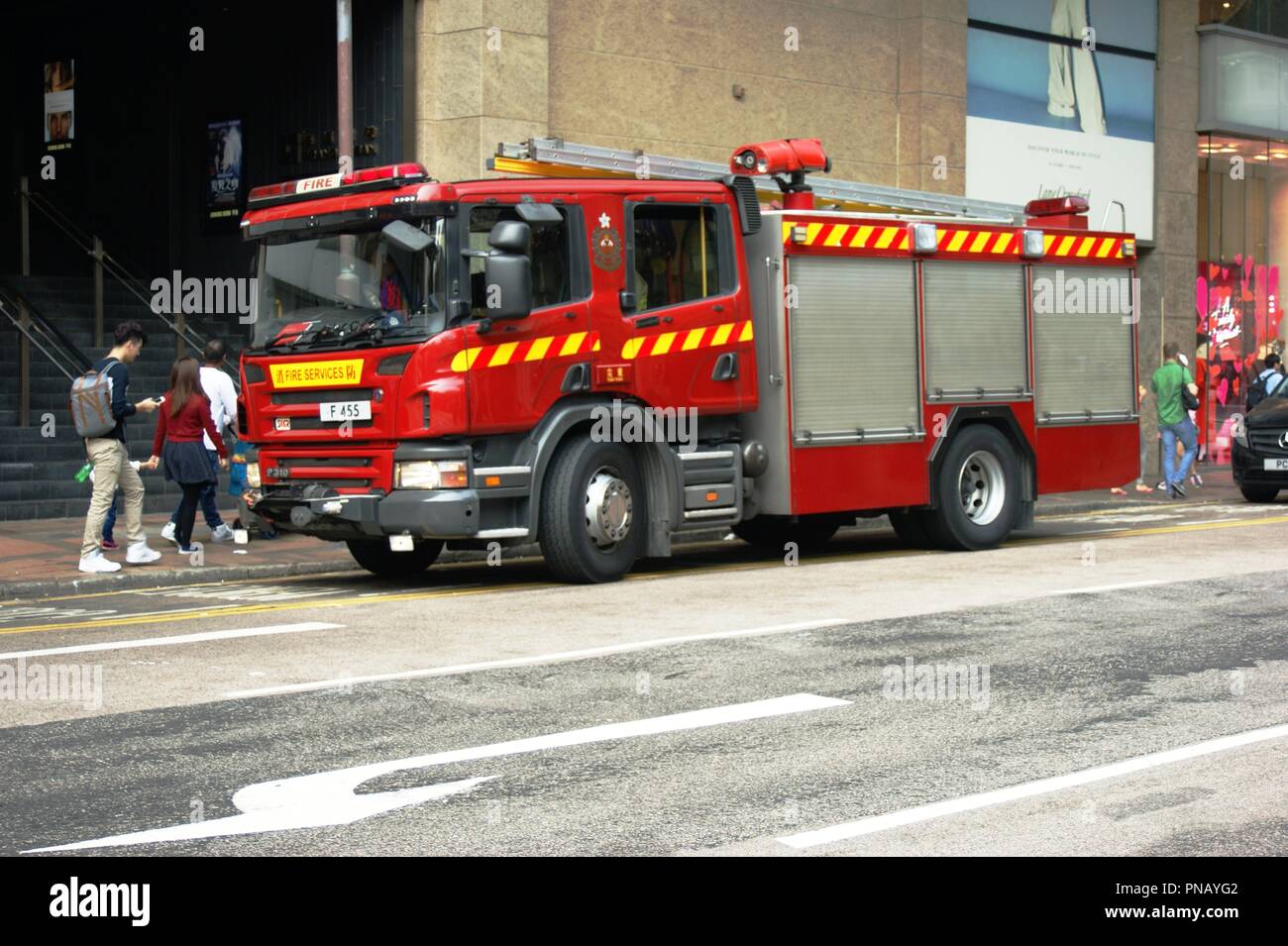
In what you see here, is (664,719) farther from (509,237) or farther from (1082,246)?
(1082,246)

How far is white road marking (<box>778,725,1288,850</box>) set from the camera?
5.54 meters

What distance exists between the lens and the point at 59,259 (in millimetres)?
25500

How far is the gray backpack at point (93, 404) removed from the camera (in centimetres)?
1341

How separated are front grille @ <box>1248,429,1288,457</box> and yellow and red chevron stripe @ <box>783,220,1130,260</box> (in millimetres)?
5254

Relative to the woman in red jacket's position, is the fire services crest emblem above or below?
above

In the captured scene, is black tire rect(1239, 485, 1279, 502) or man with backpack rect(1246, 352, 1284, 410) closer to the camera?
black tire rect(1239, 485, 1279, 502)

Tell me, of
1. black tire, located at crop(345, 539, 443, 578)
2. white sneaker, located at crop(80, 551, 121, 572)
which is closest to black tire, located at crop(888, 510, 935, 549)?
black tire, located at crop(345, 539, 443, 578)

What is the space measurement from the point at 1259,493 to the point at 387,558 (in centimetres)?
1198

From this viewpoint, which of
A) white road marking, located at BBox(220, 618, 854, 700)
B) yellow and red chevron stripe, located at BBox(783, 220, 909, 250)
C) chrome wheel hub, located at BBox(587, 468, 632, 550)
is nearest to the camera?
white road marking, located at BBox(220, 618, 854, 700)

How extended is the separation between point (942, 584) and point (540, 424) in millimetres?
3096

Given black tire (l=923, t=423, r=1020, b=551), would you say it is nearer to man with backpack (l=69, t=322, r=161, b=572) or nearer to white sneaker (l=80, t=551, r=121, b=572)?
man with backpack (l=69, t=322, r=161, b=572)

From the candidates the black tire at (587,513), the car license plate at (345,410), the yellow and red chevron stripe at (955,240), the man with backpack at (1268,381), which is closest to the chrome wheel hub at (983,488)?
the yellow and red chevron stripe at (955,240)
